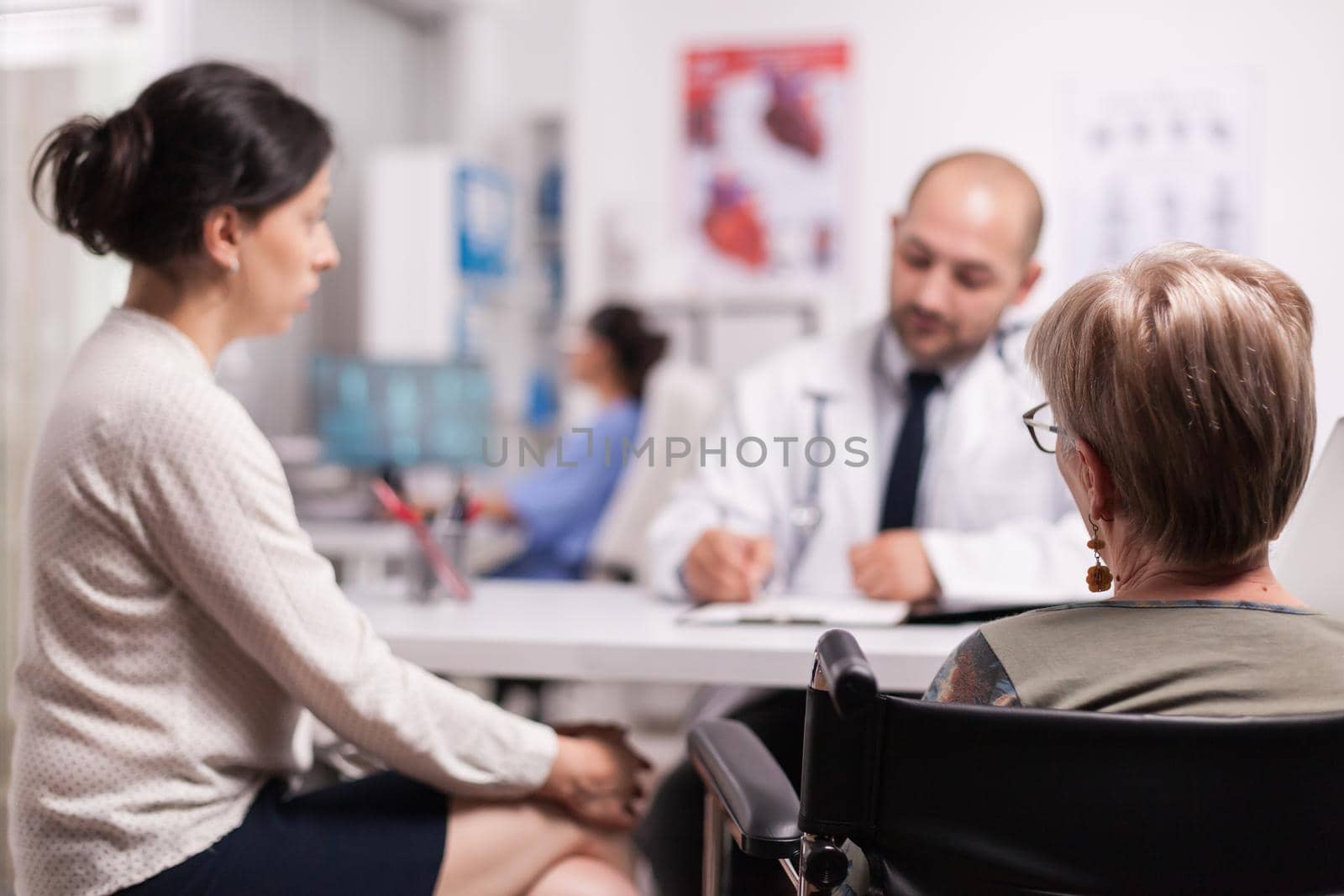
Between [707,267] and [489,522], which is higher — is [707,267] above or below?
above

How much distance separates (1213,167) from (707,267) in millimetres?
2000

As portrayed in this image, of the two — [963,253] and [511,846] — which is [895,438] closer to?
[963,253]

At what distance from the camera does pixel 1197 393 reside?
78cm

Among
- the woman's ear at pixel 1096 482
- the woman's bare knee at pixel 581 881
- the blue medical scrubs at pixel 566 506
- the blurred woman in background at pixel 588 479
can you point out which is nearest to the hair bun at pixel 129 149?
the woman's bare knee at pixel 581 881

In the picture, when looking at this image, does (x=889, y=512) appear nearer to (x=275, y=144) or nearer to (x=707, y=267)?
(x=275, y=144)

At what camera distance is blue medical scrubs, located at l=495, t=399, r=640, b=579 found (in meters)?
3.31

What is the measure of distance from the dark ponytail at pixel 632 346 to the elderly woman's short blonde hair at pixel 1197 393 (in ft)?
8.95

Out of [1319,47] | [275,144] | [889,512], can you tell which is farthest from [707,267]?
[275,144]

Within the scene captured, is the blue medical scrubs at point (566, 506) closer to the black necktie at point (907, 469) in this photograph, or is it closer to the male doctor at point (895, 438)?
the male doctor at point (895, 438)

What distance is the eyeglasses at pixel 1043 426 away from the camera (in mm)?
911

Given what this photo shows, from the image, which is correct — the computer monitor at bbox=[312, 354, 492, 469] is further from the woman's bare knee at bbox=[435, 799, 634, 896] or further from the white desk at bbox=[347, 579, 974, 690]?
the woman's bare knee at bbox=[435, 799, 634, 896]

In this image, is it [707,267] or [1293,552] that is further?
[707,267]

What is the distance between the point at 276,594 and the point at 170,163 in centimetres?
43

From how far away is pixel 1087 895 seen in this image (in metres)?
0.74
